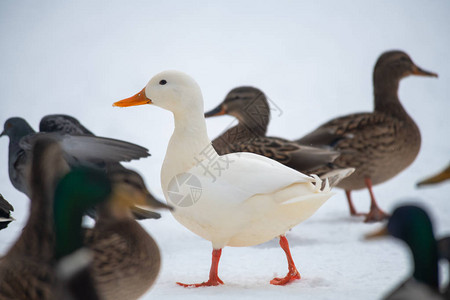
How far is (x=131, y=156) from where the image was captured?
2029 millimetres

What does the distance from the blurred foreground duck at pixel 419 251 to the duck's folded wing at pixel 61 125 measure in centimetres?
190

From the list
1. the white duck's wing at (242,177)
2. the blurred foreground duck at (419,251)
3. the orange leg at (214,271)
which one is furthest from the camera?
the orange leg at (214,271)

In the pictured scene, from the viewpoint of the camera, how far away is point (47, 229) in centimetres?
147

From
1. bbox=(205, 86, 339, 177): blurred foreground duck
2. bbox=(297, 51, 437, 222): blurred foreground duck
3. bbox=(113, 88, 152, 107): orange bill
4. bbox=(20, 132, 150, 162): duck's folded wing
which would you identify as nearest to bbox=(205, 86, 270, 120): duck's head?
bbox=(205, 86, 339, 177): blurred foreground duck

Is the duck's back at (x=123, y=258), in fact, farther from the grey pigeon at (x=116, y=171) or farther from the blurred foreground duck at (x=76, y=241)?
the grey pigeon at (x=116, y=171)

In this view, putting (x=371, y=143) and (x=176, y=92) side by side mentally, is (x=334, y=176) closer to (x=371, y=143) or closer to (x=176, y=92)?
(x=176, y=92)

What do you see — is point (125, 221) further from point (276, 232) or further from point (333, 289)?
point (333, 289)

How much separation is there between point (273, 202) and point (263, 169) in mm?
128

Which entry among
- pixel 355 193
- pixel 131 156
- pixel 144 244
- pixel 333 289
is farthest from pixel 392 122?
pixel 144 244

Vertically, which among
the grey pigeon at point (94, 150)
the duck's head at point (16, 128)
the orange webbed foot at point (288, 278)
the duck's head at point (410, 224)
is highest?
the duck's head at point (16, 128)

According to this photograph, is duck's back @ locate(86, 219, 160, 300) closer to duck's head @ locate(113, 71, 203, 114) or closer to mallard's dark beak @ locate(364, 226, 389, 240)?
duck's head @ locate(113, 71, 203, 114)

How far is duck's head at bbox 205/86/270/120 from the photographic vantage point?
9.50 ft

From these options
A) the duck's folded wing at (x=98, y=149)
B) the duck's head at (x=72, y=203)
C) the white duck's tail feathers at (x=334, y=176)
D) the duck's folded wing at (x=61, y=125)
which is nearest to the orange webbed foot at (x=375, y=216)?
the white duck's tail feathers at (x=334, y=176)

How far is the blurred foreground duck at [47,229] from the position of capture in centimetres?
118
